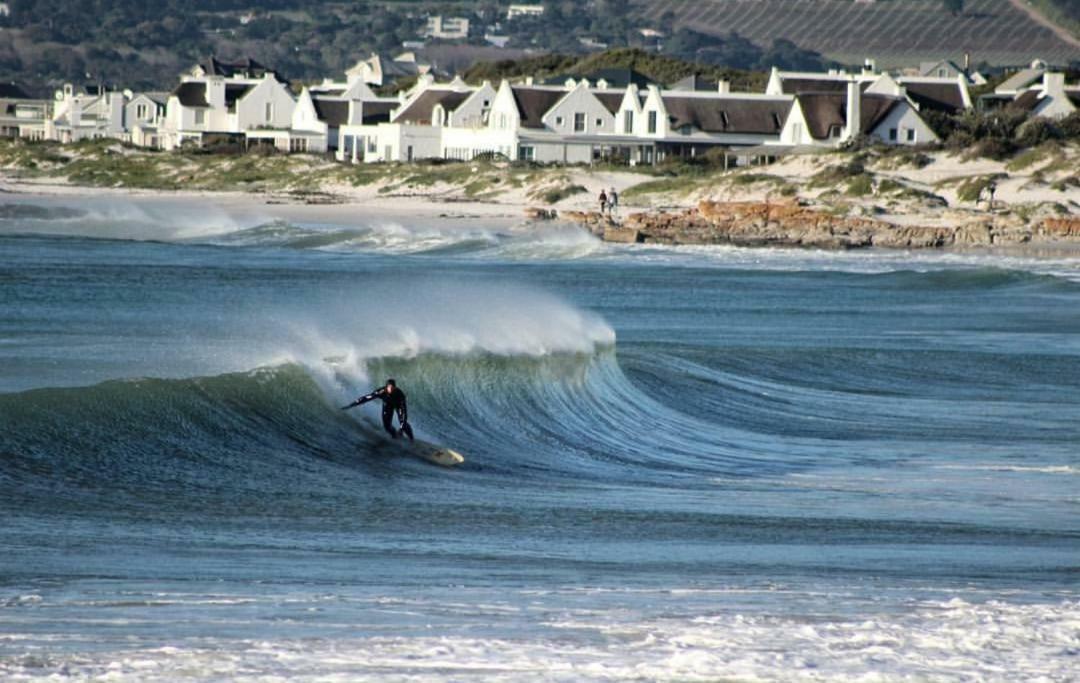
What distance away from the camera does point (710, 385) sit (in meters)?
22.7

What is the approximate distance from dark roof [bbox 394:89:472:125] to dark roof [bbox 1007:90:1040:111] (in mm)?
25532

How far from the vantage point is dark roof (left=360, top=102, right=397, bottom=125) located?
3495 inches

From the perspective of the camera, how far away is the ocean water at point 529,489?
332 inches

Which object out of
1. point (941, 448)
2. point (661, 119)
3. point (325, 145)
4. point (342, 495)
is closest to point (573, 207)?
point (661, 119)

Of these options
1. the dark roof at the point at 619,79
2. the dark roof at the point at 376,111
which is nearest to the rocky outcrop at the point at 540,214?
the dark roof at the point at 376,111

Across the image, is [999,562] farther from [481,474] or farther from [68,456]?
[68,456]

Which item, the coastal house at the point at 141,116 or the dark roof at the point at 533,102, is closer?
the dark roof at the point at 533,102

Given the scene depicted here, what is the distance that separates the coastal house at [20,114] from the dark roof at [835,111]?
63.2 metres

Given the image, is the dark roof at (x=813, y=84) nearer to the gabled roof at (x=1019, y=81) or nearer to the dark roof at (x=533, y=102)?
the gabled roof at (x=1019, y=81)

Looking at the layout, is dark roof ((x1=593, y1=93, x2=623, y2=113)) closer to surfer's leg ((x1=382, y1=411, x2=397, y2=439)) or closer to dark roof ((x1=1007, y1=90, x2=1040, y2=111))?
dark roof ((x1=1007, y1=90, x2=1040, y2=111))

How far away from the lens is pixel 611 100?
80.1 meters

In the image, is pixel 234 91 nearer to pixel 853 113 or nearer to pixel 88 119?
pixel 88 119

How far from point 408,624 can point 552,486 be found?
655 cm

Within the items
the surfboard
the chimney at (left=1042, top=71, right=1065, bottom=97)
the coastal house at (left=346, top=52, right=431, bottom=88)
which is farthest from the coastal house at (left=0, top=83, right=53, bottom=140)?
the surfboard
